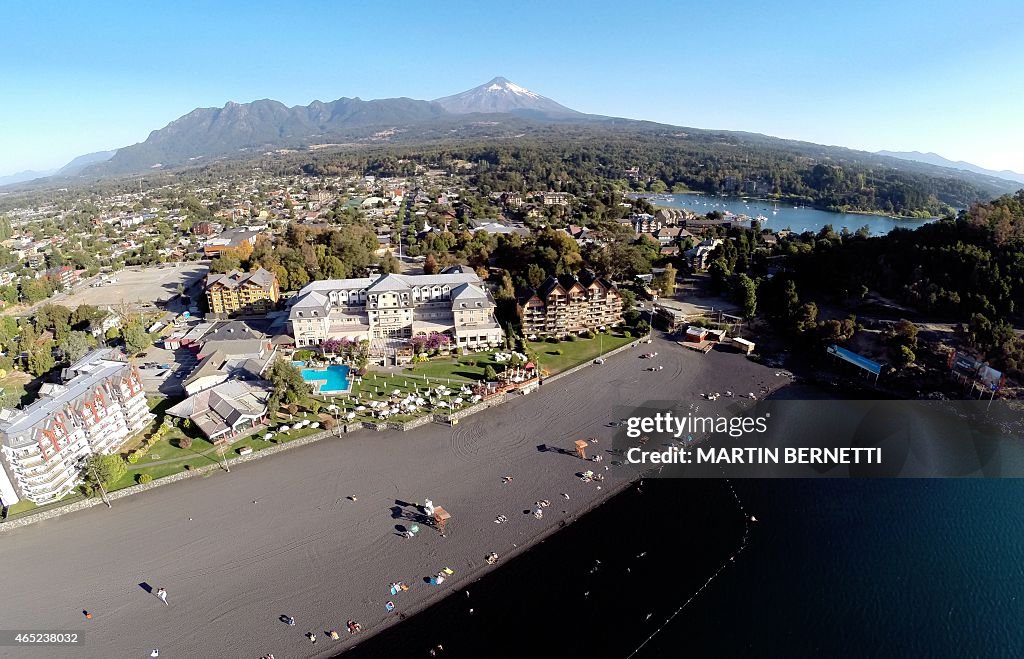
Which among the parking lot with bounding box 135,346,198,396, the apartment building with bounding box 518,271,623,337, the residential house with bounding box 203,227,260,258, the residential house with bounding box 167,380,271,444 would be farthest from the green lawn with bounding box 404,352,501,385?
the residential house with bounding box 203,227,260,258

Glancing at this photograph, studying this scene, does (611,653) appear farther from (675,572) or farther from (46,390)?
(46,390)

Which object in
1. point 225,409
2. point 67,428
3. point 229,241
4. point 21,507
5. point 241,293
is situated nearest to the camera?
point 21,507

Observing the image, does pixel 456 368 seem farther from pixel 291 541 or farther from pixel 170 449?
pixel 170 449

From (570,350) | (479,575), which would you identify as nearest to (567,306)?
(570,350)

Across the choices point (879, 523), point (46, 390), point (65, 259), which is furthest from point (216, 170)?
point (879, 523)

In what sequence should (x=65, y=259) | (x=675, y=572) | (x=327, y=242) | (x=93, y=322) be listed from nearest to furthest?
(x=675, y=572) < (x=93, y=322) < (x=327, y=242) < (x=65, y=259)

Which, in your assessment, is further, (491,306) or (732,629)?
(491,306)
